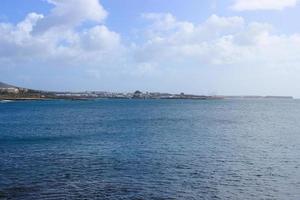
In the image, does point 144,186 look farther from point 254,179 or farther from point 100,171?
point 254,179

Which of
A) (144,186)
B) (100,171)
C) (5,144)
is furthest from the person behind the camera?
(5,144)

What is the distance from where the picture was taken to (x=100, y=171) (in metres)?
36.2

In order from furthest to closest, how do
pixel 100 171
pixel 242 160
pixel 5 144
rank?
pixel 5 144 → pixel 242 160 → pixel 100 171

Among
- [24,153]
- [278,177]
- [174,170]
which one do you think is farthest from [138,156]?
[278,177]

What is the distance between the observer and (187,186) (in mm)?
31250

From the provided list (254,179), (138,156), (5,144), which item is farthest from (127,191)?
(5,144)

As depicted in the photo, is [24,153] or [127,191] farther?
[24,153]

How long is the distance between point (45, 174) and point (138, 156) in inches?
475

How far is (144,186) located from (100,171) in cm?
611

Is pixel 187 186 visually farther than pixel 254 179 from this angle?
No

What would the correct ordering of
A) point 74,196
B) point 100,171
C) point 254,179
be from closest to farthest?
point 74,196 → point 254,179 → point 100,171

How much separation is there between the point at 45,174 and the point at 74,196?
741 cm

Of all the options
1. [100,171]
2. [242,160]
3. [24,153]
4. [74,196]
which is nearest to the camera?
[74,196]

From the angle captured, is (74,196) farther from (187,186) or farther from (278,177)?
(278,177)
